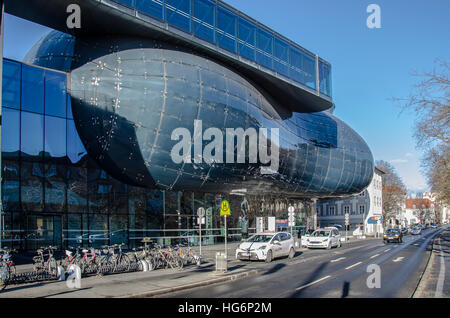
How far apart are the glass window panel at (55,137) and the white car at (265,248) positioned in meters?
12.4

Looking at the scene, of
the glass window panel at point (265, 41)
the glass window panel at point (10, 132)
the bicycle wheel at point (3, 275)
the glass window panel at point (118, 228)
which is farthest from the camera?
the glass window panel at point (265, 41)

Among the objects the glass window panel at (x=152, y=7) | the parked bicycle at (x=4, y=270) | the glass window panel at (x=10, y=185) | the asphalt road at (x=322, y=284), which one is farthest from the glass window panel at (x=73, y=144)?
the asphalt road at (x=322, y=284)

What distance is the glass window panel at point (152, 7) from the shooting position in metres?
23.4

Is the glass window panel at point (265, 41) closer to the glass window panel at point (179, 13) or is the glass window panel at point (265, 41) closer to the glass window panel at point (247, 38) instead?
the glass window panel at point (247, 38)

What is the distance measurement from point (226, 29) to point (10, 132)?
16.4 metres

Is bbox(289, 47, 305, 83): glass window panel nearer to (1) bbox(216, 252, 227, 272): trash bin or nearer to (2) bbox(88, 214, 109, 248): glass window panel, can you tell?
(2) bbox(88, 214, 109, 248): glass window panel

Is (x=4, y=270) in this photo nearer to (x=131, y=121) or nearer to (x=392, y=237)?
(x=131, y=121)

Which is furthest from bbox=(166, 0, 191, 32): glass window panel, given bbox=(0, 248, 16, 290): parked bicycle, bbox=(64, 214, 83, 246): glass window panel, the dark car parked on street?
the dark car parked on street

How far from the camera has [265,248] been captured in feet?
67.4

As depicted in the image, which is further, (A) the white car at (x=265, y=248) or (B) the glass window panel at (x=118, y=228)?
(B) the glass window panel at (x=118, y=228)

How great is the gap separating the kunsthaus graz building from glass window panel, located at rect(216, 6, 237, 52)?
0.12m

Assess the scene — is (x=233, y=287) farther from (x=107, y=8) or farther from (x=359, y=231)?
(x=359, y=231)

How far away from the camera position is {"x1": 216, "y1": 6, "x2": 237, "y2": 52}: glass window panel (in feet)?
95.7

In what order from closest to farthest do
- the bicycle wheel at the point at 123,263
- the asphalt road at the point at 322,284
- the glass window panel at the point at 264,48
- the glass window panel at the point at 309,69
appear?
the asphalt road at the point at 322,284 → the bicycle wheel at the point at 123,263 → the glass window panel at the point at 264,48 → the glass window panel at the point at 309,69
